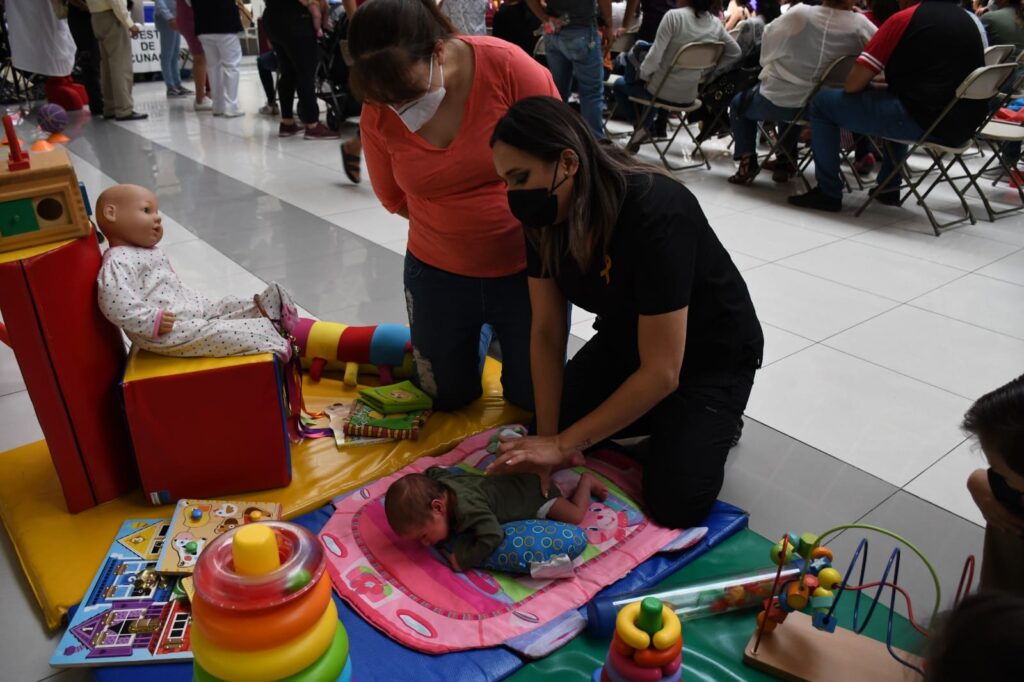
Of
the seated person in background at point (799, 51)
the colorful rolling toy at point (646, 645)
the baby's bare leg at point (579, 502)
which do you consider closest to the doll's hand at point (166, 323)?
the baby's bare leg at point (579, 502)

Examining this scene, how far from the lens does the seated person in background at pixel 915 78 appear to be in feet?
13.1

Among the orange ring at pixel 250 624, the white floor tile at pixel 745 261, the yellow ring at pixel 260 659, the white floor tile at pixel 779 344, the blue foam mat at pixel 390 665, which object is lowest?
the white floor tile at pixel 745 261

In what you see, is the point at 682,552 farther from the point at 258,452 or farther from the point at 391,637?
the point at 258,452

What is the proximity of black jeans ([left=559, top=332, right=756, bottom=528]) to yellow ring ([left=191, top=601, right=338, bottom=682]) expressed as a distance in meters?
0.96

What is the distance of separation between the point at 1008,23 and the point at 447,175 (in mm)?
4935

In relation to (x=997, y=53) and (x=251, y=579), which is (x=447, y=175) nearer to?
(x=251, y=579)

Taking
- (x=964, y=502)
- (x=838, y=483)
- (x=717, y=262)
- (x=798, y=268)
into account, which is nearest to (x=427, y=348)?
(x=717, y=262)

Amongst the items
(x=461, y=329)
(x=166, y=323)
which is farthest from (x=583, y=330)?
(x=166, y=323)

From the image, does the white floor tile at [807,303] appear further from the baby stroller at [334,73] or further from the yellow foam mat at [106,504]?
the baby stroller at [334,73]

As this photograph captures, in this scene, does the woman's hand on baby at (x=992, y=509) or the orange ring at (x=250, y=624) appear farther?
the woman's hand on baby at (x=992, y=509)

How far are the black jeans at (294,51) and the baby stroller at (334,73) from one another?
0.22m

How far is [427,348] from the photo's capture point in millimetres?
2283

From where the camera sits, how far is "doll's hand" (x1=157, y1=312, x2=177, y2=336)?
71.5 inches

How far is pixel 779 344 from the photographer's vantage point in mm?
2930
